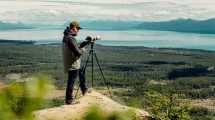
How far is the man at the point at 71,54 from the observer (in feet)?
47.0

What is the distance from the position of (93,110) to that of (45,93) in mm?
148

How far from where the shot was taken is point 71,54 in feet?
49.7

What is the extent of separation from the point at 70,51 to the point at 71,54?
5.2 inches

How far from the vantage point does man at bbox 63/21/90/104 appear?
14328mm

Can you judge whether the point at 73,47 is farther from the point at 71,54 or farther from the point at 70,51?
the point at 71,54

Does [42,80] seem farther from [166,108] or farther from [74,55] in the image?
A: [166,108]

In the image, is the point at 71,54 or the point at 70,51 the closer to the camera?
the point at 70,51

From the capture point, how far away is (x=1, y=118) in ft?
5.03

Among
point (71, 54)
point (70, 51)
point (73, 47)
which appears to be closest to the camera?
point (73, 47)

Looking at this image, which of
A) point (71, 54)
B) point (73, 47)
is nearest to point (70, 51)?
point (71, 54)

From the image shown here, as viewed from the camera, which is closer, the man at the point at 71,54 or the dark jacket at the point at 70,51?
the man at the point at 71,54

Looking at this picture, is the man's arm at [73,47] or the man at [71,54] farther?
the man's arm at [73,47]

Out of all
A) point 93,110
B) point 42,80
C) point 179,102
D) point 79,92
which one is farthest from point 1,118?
point 179,102

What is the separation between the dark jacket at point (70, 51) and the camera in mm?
14513
